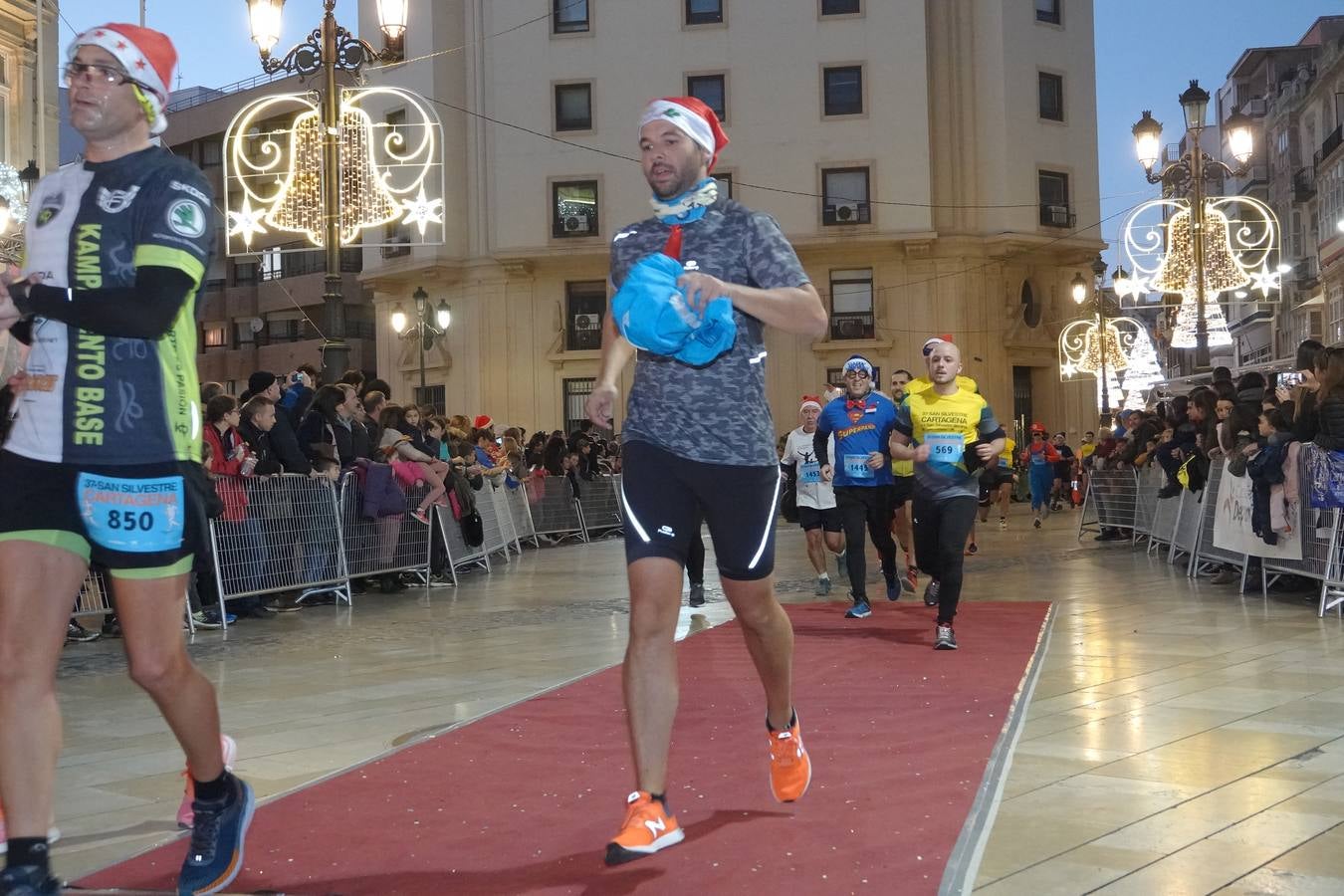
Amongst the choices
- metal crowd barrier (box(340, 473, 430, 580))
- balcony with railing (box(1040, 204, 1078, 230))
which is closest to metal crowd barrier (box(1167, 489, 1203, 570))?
metal crowd barrier (box(340, 473, 430, 580))

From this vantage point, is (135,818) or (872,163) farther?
(872,163)

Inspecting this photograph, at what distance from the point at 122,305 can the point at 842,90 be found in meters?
38.2

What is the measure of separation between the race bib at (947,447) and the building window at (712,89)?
32.4 metres

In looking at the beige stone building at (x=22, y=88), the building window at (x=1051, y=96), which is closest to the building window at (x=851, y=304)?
the building window at (x=1051, y=96)

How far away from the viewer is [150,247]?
3486 millimetres

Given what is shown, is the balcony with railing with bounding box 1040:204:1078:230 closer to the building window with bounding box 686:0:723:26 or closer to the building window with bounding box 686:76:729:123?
the building window with bounding box 686:76:729:123

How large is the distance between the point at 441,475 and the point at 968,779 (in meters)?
10.1

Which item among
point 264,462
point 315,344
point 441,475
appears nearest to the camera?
point 264,462

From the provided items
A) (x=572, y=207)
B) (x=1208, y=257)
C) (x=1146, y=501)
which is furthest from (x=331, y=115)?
(x=572, y=207)

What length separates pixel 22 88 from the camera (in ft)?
98.4

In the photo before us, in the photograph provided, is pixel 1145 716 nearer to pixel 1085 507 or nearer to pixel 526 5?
pixel 1085 507

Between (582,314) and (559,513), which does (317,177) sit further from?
(582,314)

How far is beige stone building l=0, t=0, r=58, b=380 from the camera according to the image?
96.9ft

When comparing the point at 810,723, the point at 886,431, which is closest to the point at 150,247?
the point at 810,723
